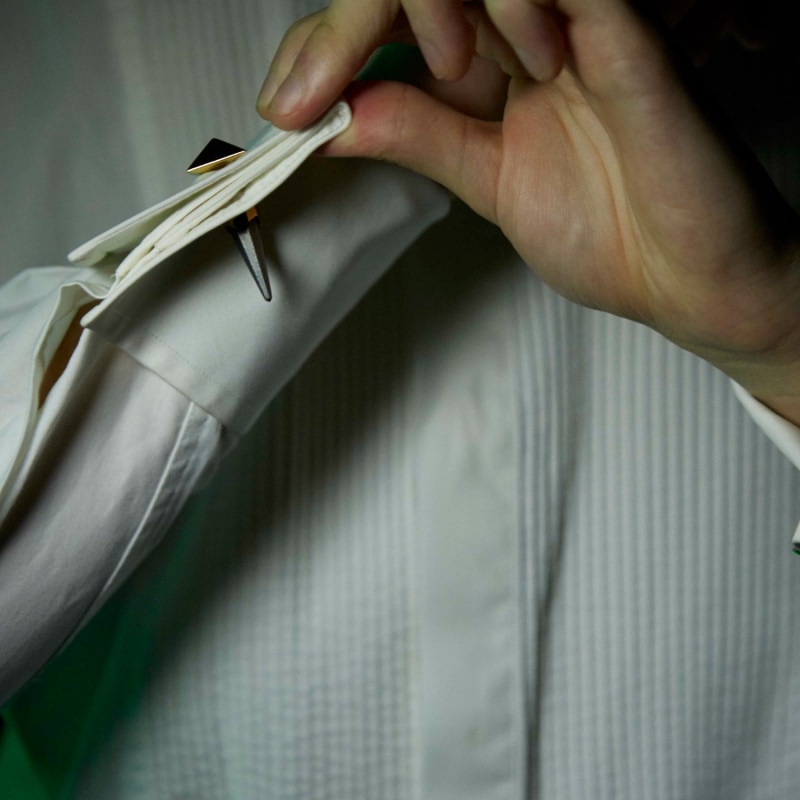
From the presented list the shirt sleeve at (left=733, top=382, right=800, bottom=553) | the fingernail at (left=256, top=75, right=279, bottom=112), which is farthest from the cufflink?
the shirt sleeve at (left=733, top=382, right=800, bottom=553)

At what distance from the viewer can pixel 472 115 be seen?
49cm

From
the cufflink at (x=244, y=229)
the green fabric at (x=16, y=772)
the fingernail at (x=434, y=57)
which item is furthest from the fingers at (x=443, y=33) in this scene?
the green fabric at (x=16, y=772)

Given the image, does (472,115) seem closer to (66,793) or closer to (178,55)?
(178,55)

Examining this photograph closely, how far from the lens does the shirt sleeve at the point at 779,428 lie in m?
0.47

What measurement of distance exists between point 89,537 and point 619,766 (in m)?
0.40

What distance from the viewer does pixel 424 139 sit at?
0.44 meters

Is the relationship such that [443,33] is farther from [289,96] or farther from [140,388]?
[140,388]

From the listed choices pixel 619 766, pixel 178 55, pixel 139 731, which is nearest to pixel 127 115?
pixel 178 55

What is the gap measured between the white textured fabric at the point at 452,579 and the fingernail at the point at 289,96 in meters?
0.18

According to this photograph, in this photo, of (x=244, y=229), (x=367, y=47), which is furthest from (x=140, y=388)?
(x=367, y=47)

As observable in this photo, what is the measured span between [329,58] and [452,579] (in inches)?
12.9

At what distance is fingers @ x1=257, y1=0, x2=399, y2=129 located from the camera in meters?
0.40

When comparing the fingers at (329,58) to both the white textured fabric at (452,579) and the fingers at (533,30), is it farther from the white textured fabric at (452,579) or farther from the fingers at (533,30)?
the white textured fabric at (452,579)

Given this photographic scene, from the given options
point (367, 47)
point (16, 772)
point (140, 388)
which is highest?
point (367, 47)
